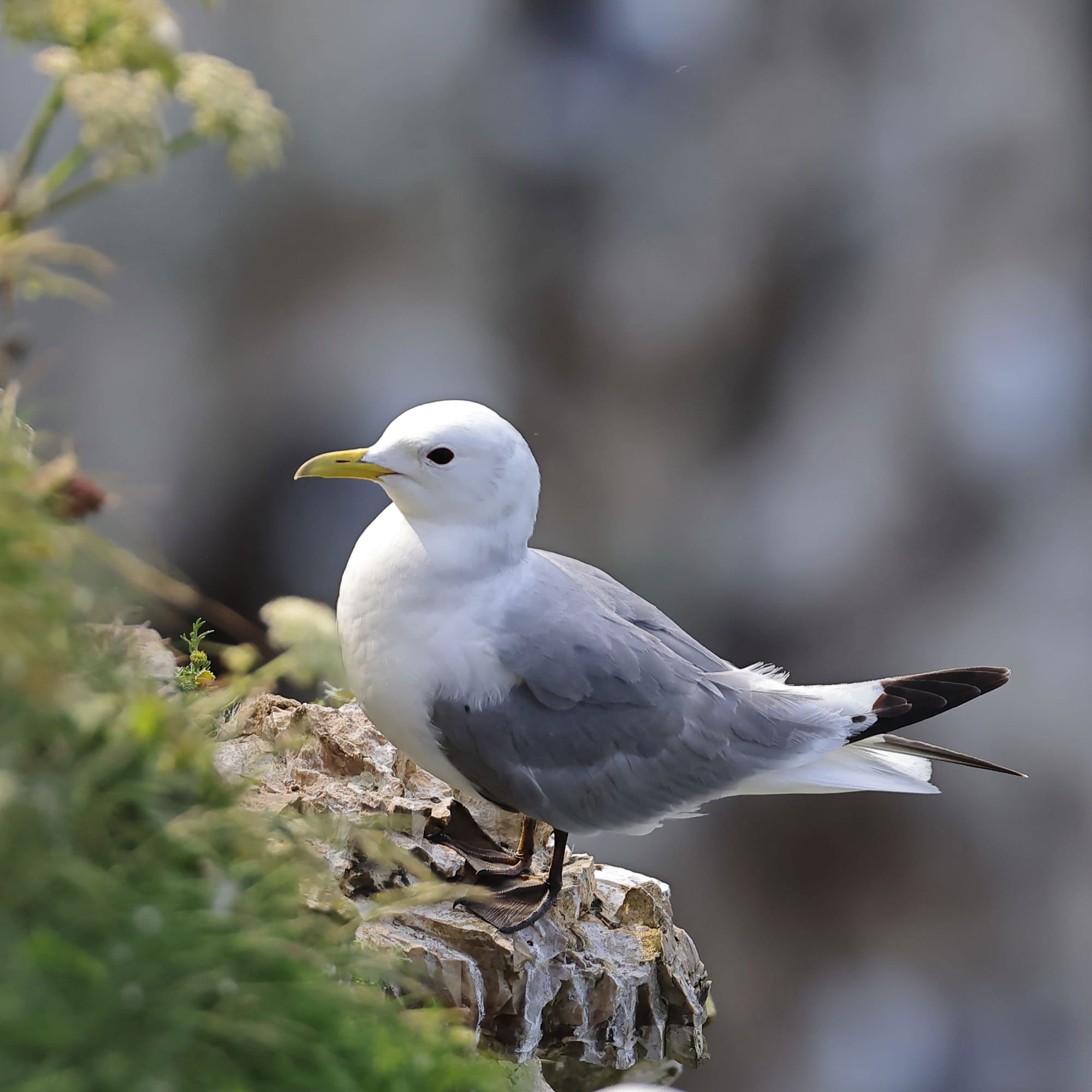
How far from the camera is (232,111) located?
1.89ft

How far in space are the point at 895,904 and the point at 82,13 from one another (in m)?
2.53

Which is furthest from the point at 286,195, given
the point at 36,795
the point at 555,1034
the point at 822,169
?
the point at 36,795

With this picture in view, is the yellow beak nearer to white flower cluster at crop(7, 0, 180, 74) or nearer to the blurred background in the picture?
white flower cluster at crop(7, 0, 180, 74)

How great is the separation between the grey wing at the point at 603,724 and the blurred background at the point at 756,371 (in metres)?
1.17

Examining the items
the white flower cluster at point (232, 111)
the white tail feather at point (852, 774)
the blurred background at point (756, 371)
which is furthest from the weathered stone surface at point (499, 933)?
Answer: the blurred background at point (756, 371)

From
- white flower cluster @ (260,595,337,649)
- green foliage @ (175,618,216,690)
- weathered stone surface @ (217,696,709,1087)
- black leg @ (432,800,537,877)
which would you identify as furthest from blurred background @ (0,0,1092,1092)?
white flower cluster @ (260,595,337,649)

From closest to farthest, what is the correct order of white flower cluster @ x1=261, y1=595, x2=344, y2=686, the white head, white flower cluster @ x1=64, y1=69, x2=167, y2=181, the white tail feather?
1. white flower cluster @ x1=64, y1=69, x2=167, y2=181
2. white flower cluster @ x1=261, y1=595, x2=344, y2=686
3. the white head
4. the white tail feather

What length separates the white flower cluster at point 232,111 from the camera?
572 millimetres

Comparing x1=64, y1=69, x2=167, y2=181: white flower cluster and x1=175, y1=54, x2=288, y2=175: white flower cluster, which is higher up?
x1=175, y1=54, x2=288, y2=175: white flower cluster

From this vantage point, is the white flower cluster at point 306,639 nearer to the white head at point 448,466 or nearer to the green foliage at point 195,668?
the white head at point 448,466

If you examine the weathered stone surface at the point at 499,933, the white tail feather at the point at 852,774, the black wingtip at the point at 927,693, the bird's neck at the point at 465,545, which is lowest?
the weathered stone surface at the point at 499,933

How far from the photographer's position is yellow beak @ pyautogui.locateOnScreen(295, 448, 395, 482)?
1.10m

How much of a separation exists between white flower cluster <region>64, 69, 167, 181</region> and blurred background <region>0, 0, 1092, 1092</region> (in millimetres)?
1684

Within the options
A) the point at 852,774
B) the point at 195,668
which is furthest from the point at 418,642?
the point at 852,774
